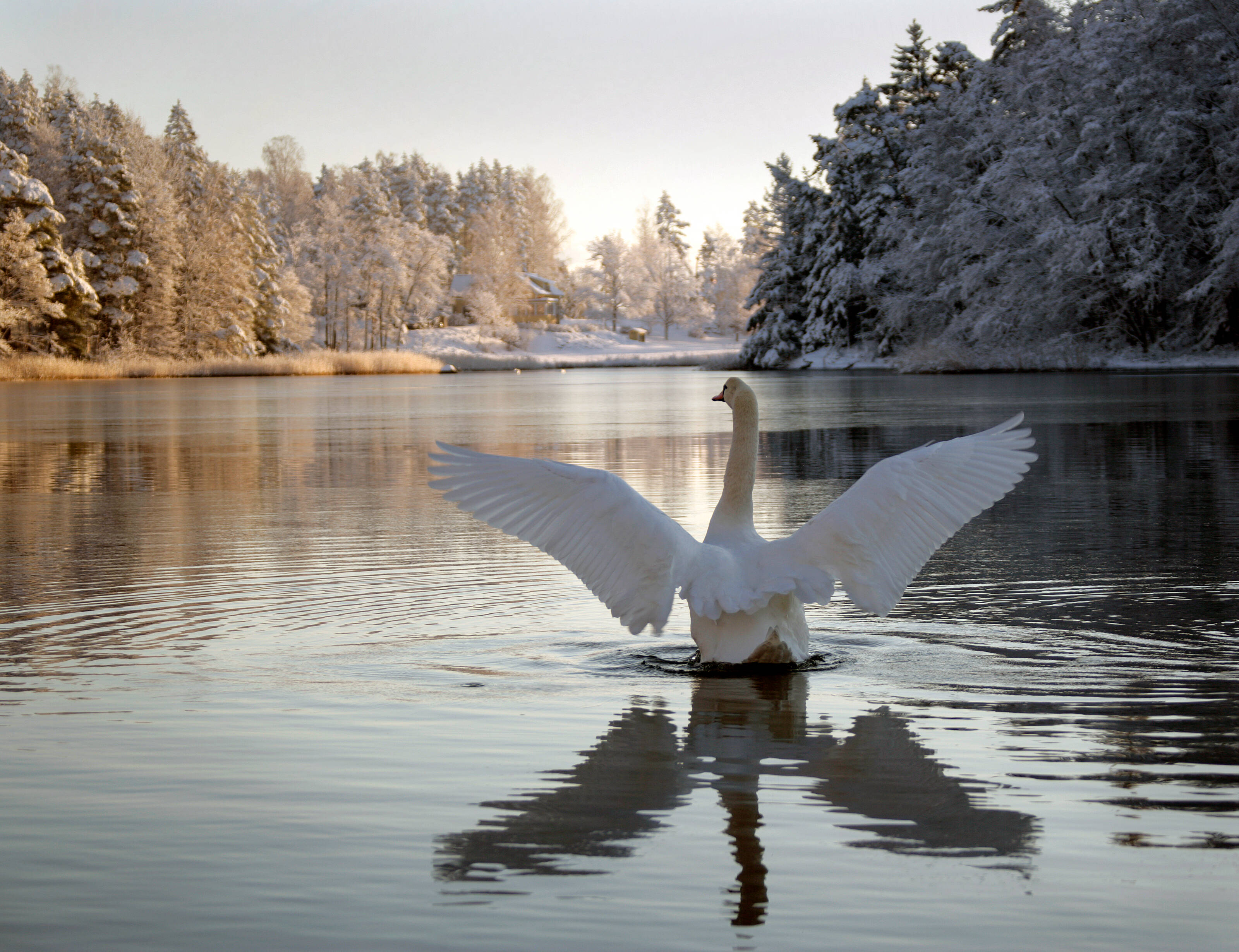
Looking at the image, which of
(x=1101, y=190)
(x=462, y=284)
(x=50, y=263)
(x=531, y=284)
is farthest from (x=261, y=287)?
(x=1101, y=190)

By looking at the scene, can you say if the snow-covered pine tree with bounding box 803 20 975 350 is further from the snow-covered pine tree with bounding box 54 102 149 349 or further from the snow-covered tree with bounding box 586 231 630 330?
the snow-covered tree with bounding box 586 231 630 330

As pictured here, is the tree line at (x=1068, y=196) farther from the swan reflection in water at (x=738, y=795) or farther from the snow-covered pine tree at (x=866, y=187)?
the swan reflection in water at (x=738, y=795)

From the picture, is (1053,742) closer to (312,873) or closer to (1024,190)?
(312,873)

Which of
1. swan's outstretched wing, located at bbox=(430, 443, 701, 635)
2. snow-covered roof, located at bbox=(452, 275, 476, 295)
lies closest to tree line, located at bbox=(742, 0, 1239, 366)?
swan's outstretched wing, located at bbox=(430, 443, 701, 635)

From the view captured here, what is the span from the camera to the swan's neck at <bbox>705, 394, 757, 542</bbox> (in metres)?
6.02

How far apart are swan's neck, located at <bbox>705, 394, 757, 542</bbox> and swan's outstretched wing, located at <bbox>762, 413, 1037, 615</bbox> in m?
0.41

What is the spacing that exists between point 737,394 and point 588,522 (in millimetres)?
1398

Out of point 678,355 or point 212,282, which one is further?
point 678,355

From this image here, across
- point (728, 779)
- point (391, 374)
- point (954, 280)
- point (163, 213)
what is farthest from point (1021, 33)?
point (728, 779)

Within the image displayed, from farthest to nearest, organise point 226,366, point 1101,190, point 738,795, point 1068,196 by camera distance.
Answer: point 226,366 < point 1068,196 < point 1101,190 < point 738,795

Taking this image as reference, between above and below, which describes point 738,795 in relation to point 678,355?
below

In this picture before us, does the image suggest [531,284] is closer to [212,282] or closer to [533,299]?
[533,299]

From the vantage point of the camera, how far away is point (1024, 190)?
152 ft

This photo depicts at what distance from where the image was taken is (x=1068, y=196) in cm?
4662
